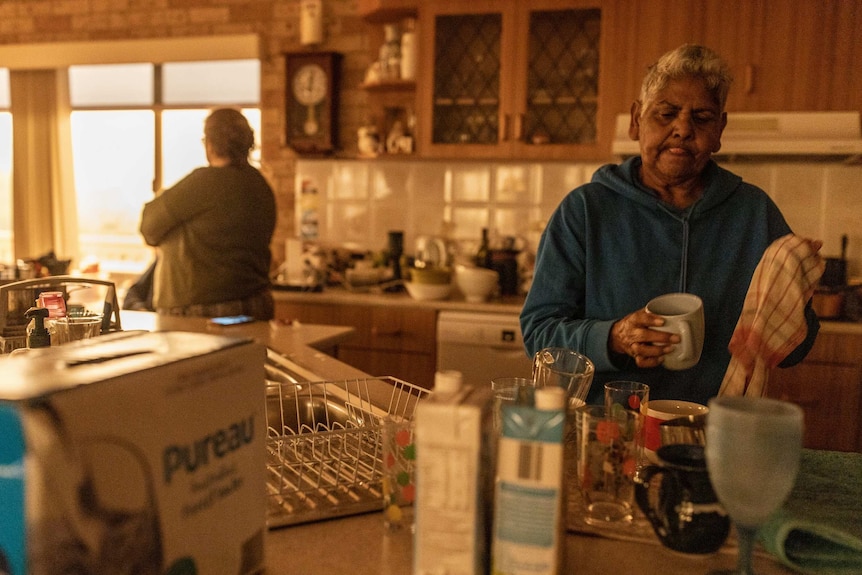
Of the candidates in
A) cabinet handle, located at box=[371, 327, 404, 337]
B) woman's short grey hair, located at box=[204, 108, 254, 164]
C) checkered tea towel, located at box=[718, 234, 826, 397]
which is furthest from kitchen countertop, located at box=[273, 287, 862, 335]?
checkered tea towel, located at box=[718, 234, 826, 397]

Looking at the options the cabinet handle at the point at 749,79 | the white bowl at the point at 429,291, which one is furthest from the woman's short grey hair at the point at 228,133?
the cabinet handle at the point at 749,79

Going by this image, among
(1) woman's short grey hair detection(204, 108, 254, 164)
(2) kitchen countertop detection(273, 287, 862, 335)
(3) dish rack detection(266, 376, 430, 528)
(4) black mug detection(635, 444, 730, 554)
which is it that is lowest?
(2) kitchen countertop detection(273, 287, 862, 335)

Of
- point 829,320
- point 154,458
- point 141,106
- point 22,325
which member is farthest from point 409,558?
point 141,106

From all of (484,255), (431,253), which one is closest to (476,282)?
(484,255)

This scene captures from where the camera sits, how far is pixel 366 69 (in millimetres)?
3840

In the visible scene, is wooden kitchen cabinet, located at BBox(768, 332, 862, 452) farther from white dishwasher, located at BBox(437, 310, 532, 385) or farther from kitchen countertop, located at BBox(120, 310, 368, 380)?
kitchen countertop, located at BBox(120, 310, 368, 380)

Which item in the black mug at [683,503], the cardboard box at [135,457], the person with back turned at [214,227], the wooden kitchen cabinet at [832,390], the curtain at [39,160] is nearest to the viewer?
the cardboard box at [135,457]

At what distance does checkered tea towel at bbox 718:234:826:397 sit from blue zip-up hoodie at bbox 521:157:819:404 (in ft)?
1.24

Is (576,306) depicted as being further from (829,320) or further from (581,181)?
(581,181)

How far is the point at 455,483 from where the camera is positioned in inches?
26.3

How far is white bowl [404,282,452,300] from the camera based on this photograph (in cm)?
324

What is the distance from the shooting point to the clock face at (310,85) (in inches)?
149

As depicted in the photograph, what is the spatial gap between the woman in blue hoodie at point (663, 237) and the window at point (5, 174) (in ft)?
14.8

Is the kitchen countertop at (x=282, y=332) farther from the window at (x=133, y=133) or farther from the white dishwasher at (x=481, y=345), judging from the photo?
the window at (x=133, y=133)
